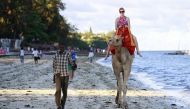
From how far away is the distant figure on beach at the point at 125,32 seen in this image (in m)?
14.6

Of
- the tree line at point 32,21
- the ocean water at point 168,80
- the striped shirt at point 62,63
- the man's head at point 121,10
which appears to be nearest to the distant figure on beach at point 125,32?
the man's head at point 121,10

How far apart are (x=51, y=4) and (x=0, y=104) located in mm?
104387

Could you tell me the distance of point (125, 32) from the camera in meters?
14.7

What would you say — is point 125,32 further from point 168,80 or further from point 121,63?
point 168,80

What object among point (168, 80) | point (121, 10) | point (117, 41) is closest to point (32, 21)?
point (168, 80)

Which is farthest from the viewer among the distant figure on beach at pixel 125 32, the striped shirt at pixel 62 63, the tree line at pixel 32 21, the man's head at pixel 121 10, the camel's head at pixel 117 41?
the tree line at pixel 32 21

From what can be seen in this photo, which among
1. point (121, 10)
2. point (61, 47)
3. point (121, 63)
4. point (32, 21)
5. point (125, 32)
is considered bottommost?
point (121, 63)

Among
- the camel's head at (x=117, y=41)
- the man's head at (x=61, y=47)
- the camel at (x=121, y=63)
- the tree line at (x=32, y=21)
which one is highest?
the tree line at (x=32, y=21)

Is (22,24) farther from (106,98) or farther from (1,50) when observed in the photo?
(106,98)

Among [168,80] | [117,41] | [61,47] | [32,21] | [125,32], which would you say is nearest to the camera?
[61,47]

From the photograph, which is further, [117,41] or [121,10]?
[121,10]

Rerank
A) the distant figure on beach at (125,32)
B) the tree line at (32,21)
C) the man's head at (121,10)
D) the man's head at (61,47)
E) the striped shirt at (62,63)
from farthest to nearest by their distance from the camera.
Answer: the tree line at (32,21) < the man's head at (121,10) < the distant figure on beach at (125,32) < the striped shirt at (62,63) < the man's head at (61,47)

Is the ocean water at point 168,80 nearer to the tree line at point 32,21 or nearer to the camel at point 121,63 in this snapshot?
the camel at point 121,63

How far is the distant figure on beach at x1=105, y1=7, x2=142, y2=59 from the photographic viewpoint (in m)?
14.6
